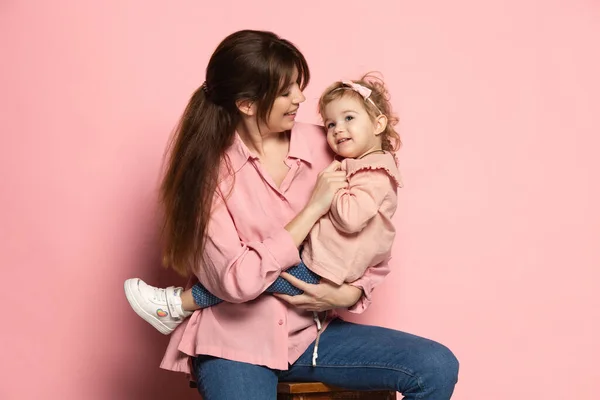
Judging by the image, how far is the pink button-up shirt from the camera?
259cm

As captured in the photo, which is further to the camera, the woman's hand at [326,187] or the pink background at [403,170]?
the pink background at [403,170]

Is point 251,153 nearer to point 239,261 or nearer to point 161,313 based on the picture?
point 239,261

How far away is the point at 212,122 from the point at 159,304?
58 centimetres

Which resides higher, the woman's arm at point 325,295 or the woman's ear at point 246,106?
the woman's ear at point 246,106

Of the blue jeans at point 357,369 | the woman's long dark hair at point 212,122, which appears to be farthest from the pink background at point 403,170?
the blue jeans at point 357,369

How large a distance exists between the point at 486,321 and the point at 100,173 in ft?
5.50

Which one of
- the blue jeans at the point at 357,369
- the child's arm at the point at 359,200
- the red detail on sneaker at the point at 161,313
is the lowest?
the blue jeans at the point at 357,369

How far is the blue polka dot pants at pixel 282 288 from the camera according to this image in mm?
2678

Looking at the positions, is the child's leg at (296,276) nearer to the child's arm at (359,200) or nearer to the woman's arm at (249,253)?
the woman's arm at (249,253)

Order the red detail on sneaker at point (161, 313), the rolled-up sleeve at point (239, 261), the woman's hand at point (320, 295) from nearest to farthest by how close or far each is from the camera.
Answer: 1. the rolled-up sleeve at point (239, 261)
2. the woman's hand at point (320, 295)
3. the red detail on sneaker at point (161, 313)

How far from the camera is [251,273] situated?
2562 millimetres

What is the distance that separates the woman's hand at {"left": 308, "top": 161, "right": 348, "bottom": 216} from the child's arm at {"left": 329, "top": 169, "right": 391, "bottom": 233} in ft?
0.05

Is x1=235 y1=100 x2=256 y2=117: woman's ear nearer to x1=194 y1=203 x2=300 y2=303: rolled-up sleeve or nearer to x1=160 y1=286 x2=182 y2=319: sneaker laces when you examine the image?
x1=194 y1=203 x2=300 y2=303: rolled-up sleeve

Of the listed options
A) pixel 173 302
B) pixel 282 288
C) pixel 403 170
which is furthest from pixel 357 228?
pixel 403 170
